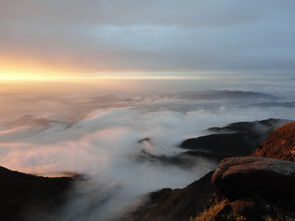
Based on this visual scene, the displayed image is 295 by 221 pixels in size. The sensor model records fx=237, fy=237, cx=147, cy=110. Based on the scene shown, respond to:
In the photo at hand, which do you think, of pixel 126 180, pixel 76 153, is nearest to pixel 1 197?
pixel 126 180

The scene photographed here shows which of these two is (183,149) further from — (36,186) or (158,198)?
(36,186)

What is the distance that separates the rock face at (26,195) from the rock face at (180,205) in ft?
78.0

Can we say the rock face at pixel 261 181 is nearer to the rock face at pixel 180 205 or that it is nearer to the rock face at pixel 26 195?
the rock face at pixel 180 205

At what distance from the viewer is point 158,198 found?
7531 cm

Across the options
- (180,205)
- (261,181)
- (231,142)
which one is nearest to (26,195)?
(180,205)

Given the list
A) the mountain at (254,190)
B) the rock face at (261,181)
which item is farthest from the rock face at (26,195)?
the rock face at (261,181)

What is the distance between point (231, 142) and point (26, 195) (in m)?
105

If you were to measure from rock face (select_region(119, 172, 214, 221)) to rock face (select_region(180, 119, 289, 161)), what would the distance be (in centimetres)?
5626

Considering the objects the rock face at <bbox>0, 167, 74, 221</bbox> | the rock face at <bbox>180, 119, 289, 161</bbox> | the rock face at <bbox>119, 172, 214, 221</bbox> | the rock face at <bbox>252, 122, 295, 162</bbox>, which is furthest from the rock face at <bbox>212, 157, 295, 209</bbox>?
the rock face at <bbox>180, 119, 289, 161</bbox>

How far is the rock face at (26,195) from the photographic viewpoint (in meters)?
63.2

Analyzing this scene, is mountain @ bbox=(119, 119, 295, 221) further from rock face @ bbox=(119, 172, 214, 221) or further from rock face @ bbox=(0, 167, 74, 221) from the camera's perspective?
rock face @ bbox=(0, 167, 74, 221)

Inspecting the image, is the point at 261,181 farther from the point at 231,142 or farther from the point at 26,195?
the point at 231,142

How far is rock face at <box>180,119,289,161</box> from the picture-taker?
123 metres

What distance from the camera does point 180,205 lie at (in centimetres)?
5800
